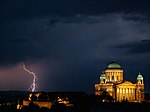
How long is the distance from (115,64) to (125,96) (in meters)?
12.9

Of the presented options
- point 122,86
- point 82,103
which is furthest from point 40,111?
point 122,86

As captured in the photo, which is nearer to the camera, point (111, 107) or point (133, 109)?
point (133, 109)

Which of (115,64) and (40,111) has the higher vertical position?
(115,64)

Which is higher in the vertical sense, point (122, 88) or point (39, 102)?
point (122, 88)

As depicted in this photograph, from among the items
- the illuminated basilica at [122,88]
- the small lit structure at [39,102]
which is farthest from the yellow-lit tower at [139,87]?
the small lit structure at [39,102]

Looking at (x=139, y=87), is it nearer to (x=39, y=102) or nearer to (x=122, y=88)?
(x=122, y=88)

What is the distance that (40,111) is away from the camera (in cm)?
9669

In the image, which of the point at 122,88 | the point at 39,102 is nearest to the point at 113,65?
→ the point at 122,88

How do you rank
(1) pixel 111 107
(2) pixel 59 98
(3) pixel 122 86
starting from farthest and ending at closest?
1. (3) pixel 122 86
2. (2) pixel 59 98
3. (1) pixel 111 107

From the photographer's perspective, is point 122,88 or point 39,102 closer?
point 39,102

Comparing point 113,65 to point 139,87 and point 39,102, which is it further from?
point 39,102

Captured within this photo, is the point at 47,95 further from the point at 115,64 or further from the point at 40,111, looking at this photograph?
the point at 115,64

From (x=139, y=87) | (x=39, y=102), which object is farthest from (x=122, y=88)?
(x=39, y=102)

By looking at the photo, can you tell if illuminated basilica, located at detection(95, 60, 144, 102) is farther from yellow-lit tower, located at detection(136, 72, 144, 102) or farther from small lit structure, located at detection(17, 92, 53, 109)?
small lit structure, located at detection(17, 92, 53, 109)
